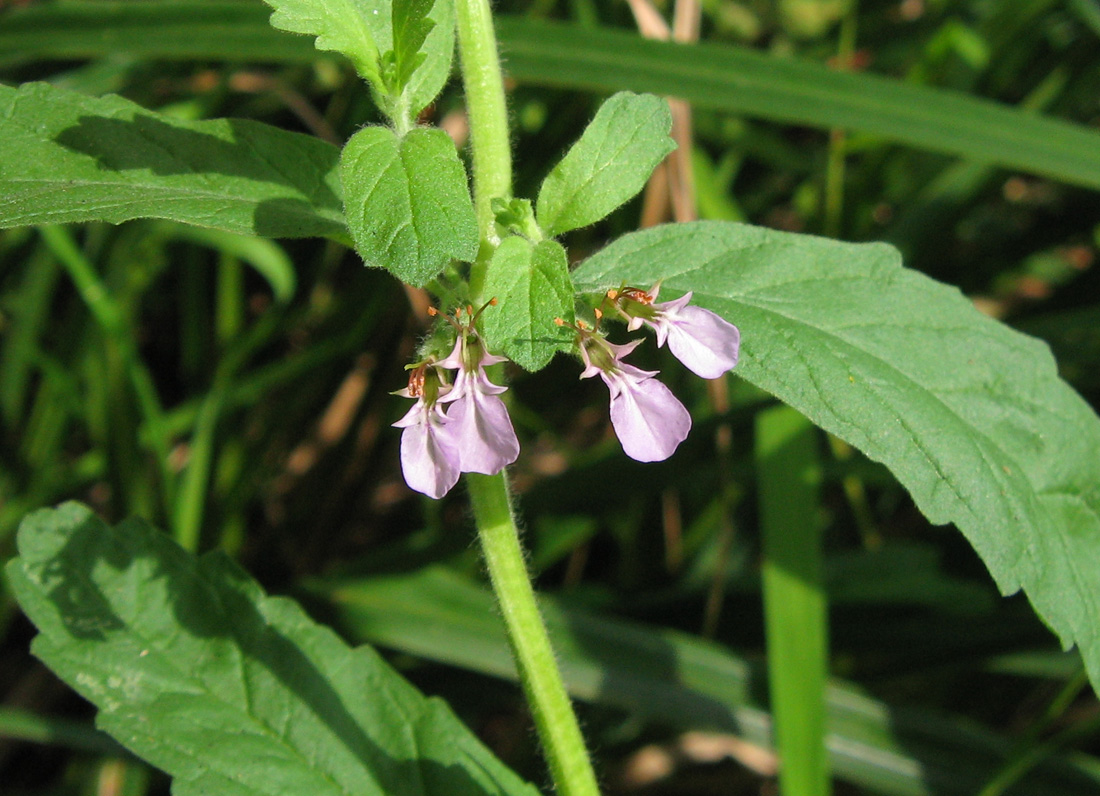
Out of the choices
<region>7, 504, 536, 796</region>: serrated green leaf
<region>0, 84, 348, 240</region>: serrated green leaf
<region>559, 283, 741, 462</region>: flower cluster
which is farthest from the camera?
<region>7, 504, 536, 796</region>: serrated green leaf

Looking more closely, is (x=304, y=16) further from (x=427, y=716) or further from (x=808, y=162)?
(x=808, y=162)

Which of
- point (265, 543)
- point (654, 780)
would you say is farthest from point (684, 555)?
point (265, 543)

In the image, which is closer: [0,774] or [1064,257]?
[0,774]

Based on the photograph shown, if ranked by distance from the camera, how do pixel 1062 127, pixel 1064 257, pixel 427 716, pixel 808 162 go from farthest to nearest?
1. pixel 1064 257
2. pixel 808 162
3. pixel 1062 127
4. pixel 427 716

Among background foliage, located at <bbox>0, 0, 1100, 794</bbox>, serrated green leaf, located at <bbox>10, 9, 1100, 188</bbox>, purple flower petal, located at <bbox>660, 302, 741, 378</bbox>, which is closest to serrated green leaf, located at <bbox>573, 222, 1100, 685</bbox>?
purple flower petal, located at <bbox>660, 302, 741, 378</bbox>

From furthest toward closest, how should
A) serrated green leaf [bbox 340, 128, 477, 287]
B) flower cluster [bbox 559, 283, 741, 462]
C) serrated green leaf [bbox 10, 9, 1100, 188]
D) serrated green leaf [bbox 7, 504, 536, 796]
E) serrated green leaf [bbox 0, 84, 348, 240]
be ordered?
serrated green leaf [bbox 10, 9, 1100, 188] < serrated green leaf [bbox 7, 504, 536, 796] < serrated green leaf [bbox 0, 84, 348, 240] < flower cluster [bbox 559, 283, 741, 462] < serrated green leaf [bbox 340, 128, 477, 287]

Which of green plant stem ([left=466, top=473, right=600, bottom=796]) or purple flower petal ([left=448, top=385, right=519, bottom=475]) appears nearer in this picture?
purple flower petal ([left=448, top=385, right=519, bottom=475])

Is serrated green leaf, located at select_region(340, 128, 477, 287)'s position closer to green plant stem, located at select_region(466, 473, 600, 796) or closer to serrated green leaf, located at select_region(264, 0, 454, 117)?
serrated green leaf, located at select_region(264, 0, 454, 117)

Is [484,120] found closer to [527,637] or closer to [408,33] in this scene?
[408,33]
